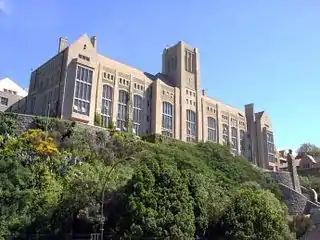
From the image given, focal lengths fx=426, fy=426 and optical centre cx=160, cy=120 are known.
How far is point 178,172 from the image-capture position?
119 ft

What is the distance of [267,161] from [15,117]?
64.0m

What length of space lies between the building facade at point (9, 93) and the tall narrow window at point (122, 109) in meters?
27.2

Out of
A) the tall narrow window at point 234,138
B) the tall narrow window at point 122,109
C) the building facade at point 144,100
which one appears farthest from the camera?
the tall narrow window at point 234,138

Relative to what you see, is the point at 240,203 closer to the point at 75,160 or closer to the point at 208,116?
the point at 75,160

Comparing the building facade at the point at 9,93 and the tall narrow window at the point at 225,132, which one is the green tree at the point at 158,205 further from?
the building facade at the point at 9,93

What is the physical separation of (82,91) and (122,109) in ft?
33.2

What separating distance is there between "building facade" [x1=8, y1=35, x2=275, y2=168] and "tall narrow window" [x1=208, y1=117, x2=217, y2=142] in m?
0.21

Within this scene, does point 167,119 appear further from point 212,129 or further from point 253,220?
point 253,220

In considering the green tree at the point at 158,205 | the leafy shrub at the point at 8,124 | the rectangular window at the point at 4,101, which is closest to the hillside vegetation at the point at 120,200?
the green tree at the point at 158,205

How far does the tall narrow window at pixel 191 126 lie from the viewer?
81438mm

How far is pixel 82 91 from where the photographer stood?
211ft

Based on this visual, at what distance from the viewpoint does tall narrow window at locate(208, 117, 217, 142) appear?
288 feet

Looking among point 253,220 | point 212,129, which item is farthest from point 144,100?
point 253,220

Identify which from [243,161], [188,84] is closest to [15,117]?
[243,161]
